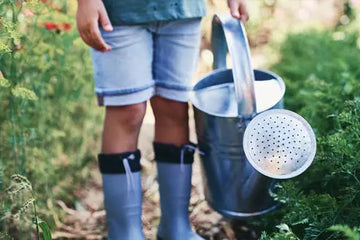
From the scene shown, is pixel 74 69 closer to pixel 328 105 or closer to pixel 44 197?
pixel 44 197

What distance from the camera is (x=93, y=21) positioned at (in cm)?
138

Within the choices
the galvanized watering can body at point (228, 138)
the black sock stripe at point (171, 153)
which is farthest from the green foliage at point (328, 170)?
the black sock stripe at point (171, 153)

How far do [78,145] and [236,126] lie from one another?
1.01m

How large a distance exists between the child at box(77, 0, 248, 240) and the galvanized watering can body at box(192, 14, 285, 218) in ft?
0.29

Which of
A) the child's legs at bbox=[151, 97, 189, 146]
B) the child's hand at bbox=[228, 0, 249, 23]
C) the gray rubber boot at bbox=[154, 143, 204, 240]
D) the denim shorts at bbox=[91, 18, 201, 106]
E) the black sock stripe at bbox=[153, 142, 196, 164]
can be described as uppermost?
the child's hand at bbox=[228, 0, 249, 23]

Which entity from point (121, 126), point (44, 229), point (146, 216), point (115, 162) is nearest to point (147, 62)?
point (121, 126)

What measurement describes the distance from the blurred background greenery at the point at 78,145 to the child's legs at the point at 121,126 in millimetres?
248

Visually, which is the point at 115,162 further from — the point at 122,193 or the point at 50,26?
the point at 50,26

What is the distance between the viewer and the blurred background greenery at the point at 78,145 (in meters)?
1.43

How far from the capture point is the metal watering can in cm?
131

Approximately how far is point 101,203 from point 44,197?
0.99 feet

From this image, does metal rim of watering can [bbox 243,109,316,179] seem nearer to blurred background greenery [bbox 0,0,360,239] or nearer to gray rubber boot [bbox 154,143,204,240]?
blurred background greenery [bbox 0,0,360,239]

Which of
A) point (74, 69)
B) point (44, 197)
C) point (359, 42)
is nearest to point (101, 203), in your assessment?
point (44, 197)

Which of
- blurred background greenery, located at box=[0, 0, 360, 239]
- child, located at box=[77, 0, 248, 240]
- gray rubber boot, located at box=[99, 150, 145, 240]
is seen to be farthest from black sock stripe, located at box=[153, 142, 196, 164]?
blurred background greenery, located at box=[0, 0, 360, 239]
